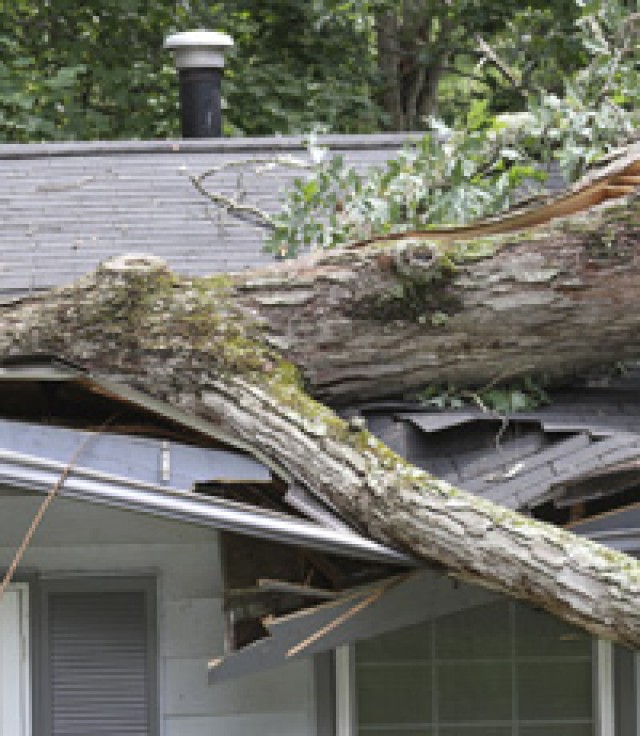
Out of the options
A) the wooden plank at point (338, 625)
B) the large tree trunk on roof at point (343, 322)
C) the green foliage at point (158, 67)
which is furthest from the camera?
the green foliage at point (158, 67)

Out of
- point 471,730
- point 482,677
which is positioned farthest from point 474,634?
point 471,730

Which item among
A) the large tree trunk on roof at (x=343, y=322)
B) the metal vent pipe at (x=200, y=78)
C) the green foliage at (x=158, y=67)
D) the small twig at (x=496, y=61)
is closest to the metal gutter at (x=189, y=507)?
the large tree trunk on roof at (x=343, y=322)

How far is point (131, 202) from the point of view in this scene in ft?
25.5

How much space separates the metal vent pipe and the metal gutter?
17.1ft

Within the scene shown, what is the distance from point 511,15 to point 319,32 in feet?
6.81

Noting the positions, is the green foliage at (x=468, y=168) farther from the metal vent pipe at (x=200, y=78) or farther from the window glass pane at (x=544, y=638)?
the metal vent pipe at (x=200, y=78)

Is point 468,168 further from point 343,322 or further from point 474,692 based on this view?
point 474,692

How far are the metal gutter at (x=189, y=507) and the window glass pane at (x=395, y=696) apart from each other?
4.98ft

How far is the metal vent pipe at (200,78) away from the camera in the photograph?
9.59 metres

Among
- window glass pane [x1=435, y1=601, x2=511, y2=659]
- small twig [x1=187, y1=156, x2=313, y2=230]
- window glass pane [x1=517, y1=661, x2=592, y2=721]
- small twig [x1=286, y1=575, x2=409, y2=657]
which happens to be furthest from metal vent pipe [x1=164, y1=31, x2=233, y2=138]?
small twig [x1=286, y1=575, x2=409, y2=657]

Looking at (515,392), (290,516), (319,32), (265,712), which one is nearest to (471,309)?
(515,392)

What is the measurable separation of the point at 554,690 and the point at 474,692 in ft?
1.08

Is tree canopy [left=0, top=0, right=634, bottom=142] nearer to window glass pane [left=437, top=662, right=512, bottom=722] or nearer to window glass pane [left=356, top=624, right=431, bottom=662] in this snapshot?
Result: window glass pane [left=356, top=624, right=431, bottom=662]

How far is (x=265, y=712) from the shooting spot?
593cm
